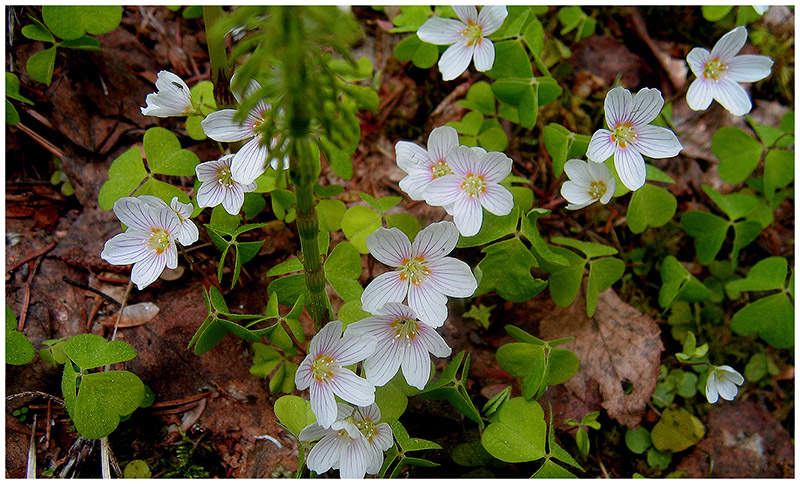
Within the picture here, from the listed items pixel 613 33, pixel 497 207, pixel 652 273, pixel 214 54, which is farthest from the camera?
pixel 613 33

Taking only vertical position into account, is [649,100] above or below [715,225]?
above

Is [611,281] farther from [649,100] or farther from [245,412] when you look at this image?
[245,412]

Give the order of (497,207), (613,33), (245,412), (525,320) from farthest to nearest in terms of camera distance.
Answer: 1. (613,33)
2. (525,320)
3. (245,412)
4. (497,207)

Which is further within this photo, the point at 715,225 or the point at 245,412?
the point at 715,225

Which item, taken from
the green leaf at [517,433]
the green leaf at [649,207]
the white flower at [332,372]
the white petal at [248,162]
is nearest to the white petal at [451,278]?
the white flower at [332,372]

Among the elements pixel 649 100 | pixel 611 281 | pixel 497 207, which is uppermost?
pixel 649 100

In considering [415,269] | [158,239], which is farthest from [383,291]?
[158,239]

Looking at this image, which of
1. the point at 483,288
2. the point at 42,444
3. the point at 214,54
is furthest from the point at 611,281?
the point at 42,444

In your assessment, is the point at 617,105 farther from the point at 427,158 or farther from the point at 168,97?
the point at 168,97
